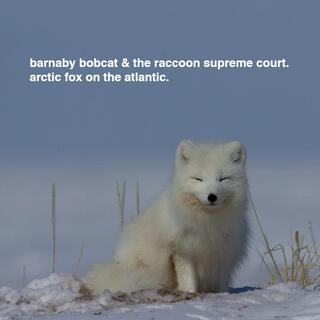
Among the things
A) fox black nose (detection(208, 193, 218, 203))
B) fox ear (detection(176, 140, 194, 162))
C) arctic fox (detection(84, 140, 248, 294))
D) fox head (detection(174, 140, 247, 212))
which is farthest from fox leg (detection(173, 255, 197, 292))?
fox ear (detection(176, 140, 194, 162))

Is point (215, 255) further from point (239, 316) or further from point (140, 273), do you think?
point (239, 316)

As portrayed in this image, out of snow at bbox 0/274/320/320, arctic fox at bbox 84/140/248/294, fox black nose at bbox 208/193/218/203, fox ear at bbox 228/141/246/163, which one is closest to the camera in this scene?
snow at bbox 0/274/320/320

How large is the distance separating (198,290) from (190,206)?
2.12 ft

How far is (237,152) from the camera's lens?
19.7 feet

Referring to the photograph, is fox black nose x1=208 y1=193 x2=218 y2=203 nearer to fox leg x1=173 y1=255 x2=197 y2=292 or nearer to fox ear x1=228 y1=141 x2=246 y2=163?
fox ear x1=228 y1=141 x2=246 y2=163

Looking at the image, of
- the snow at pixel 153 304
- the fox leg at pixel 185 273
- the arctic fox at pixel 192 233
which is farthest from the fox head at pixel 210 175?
the snow at pixel 153 304

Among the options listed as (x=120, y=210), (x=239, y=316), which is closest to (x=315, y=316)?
(x=239, y=316)

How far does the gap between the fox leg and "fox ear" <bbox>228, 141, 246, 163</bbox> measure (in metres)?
0.82

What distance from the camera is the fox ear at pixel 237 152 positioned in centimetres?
597

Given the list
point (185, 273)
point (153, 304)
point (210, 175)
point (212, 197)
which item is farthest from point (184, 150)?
point (153, 304)

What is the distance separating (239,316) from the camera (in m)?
4.20

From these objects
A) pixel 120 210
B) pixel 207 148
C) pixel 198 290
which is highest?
pixel 207 148

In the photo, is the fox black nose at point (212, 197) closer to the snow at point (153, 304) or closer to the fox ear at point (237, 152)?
the fox ear at point (237, 152)

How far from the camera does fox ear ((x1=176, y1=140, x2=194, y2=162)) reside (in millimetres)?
5978
